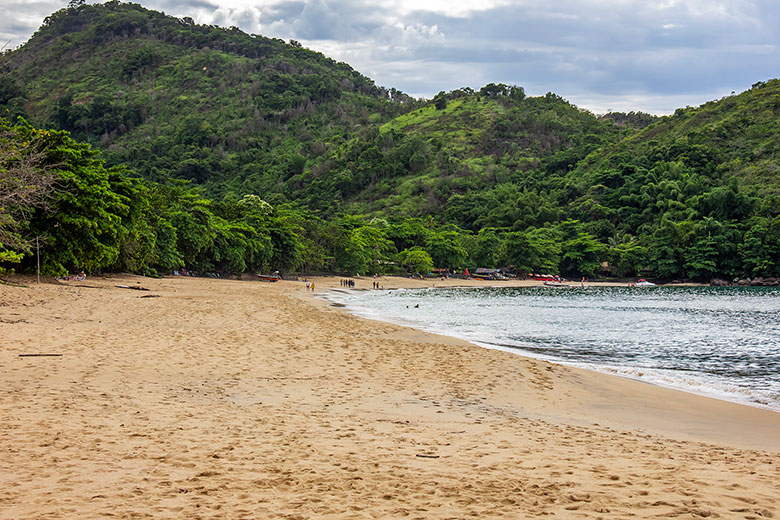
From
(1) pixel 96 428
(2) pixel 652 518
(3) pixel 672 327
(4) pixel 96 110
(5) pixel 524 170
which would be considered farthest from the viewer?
(4) pixel 96 110

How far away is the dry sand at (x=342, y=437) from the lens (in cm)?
553

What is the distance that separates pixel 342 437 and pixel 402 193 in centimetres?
15430

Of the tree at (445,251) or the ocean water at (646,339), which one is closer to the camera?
the ocean water at (646,339)

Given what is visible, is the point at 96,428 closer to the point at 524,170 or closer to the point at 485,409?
the point at 485,409

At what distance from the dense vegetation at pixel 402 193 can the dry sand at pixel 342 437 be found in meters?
11.3

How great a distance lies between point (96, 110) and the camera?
189750 mm

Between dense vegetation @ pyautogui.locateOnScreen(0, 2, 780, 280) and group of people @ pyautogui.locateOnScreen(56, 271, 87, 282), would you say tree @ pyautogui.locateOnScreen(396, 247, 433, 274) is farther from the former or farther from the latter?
group of people @ pyautogui.locateOnScreen(56, 271, 87, 282)

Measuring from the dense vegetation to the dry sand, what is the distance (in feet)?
37.0

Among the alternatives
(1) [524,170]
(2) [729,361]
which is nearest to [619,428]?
(2) [729,361]

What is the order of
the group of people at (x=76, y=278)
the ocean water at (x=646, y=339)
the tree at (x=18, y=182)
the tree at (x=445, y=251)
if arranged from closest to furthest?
the ocean water at (x=646, y=339) → the tree at (x=18, y=182) → the group of people at (x=76, y=278) → the tree at (x=445, y=251)

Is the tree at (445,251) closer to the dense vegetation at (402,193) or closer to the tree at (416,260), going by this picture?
the dense vegetation at (402,193)

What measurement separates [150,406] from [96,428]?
155 cm

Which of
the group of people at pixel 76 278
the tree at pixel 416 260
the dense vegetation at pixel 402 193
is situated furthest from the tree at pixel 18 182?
the tree at pixel 416 260

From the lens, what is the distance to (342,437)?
320 inches
